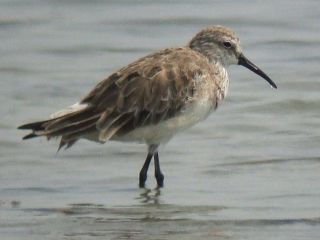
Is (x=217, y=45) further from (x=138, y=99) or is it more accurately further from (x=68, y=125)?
(x=68, y=125)

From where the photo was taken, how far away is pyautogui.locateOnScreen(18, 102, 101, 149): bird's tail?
9.56m

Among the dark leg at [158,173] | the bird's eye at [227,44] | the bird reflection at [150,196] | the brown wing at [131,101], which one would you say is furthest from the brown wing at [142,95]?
the bird's eye at [227,44]

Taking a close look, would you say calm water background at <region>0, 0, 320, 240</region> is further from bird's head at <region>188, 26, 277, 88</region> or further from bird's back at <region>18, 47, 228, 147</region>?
bird's head at <region>188, 26, 277, 88</region>

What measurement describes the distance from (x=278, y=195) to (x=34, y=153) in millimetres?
2714

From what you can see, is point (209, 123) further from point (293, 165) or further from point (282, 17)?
point (282, 17)

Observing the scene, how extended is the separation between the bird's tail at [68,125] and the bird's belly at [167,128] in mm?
313

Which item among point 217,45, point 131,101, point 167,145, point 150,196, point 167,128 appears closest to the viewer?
point 150,196

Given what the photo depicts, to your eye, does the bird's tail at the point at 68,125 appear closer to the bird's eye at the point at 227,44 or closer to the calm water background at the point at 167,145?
the calm water background at the point at 167,145

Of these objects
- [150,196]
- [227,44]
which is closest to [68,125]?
[150,196]

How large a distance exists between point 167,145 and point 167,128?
1.31 m

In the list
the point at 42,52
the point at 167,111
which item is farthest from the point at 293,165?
the point at 42,52

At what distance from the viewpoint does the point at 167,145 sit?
448 inches

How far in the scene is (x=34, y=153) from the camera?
36.5ft

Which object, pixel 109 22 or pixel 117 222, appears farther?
pixel 109 22
